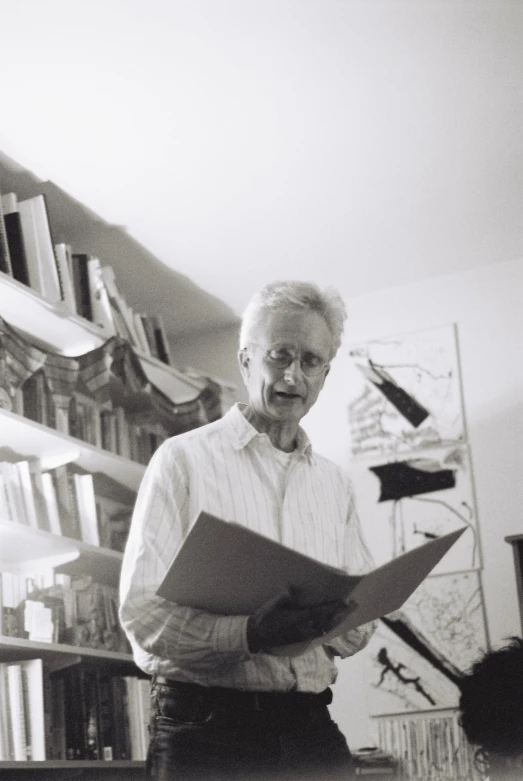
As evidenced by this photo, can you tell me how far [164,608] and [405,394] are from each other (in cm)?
244

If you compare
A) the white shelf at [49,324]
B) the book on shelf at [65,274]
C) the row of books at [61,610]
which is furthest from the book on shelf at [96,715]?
the book on shelf at [65,274]

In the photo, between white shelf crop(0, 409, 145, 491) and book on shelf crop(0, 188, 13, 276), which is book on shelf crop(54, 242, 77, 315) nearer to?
book on shelf crop(0, 188, 13, 276)

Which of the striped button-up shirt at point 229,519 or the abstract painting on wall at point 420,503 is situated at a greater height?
the abstract painting on wall at point 420,503

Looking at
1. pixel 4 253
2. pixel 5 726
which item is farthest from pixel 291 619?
pixel 4 253

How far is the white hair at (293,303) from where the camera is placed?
1895 mm

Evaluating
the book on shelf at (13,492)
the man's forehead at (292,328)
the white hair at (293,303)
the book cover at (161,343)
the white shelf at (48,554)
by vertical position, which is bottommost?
the white shelf at (48,554)

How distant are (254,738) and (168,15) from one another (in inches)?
68.2

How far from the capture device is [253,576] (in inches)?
56.5

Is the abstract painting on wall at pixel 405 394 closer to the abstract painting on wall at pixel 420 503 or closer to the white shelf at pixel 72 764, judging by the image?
the abstract painting on wall at pixel 420 503

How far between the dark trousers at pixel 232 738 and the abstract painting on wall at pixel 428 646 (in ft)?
6.29

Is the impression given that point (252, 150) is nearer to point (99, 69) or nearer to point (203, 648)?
point (99, 69)

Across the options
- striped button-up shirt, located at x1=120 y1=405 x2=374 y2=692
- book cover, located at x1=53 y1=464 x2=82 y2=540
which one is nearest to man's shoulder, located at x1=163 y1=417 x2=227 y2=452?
striped button-up shirt, located at x1=120 y1=405 x2=374 y2=692

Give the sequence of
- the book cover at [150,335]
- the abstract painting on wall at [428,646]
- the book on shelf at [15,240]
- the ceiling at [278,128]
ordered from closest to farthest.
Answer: the ceiling at [278,128]
the book on shelf at [15,240]
the abstract painting on wall at [428,646]
the book cover at [150,335]

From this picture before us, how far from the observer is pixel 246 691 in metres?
1.62
